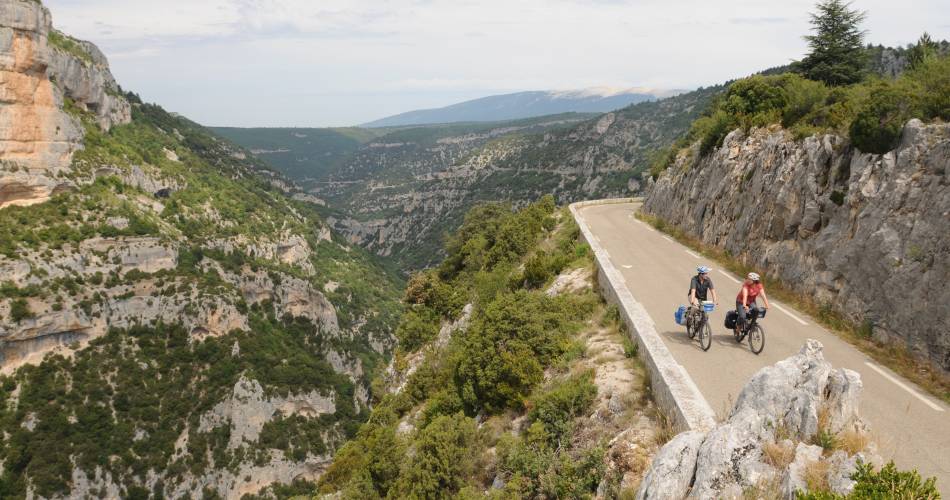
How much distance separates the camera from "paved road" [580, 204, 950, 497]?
714cm

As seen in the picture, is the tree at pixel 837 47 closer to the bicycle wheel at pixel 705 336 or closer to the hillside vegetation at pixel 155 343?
the bicycle wheel at pixel 705 336

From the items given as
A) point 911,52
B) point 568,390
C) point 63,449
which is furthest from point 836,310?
point 63,449

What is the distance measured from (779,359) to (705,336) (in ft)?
4.71

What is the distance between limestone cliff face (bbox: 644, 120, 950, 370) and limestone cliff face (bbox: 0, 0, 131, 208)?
81.7 m

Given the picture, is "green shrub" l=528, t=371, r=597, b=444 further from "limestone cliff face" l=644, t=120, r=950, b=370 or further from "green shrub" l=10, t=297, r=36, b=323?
"green shrub" l=10, t=297, r=36, b=323

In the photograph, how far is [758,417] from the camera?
644cm

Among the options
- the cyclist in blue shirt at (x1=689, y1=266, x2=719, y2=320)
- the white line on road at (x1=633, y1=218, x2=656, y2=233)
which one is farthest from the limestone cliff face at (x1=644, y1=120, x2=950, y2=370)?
the white line on road at (x1=633, y1=218, x2=656, y2=233)

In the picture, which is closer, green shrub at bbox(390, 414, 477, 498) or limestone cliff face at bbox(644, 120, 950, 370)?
limestone cliff face at bbox(644, 120, 950, 370)

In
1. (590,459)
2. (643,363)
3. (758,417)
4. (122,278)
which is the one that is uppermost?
(758,417)

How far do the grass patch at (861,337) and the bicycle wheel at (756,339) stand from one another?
2.32 m

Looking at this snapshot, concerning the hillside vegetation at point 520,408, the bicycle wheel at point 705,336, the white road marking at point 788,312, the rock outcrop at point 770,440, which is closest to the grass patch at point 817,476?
the rock outcrop at point 770,440

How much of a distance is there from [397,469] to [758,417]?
1220 centimetres

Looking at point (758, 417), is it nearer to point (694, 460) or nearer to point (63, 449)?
point (694, 460)

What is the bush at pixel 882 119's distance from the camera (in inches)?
500
